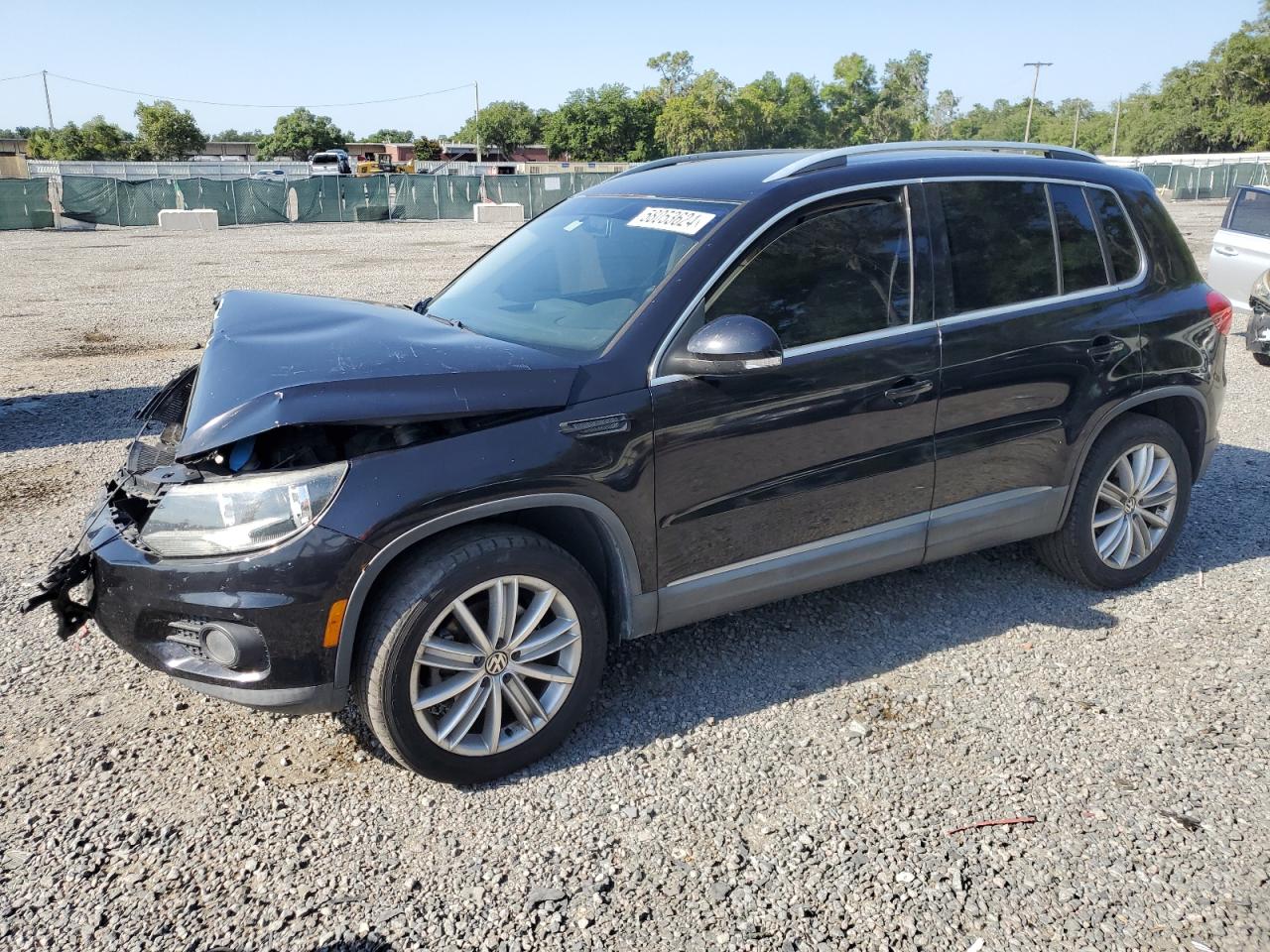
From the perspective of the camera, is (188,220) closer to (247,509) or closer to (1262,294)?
(1262,294)

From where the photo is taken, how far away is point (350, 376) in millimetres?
2941

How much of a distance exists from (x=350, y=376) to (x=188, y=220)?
32.4 m

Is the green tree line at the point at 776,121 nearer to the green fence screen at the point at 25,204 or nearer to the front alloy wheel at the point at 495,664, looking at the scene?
the green fence screen at the point at 25,204

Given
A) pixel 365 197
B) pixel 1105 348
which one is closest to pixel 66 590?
pixel 1105 348

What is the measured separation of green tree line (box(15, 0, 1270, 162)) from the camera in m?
84.1

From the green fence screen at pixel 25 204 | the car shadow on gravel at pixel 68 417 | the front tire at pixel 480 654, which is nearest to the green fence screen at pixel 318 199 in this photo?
the green fence screen at pixel 25 204

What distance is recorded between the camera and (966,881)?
9.06ft

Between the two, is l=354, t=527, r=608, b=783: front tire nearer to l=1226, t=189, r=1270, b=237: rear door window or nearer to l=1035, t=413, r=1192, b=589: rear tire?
l=1035, t=413, r=1192, b=589: rear tire

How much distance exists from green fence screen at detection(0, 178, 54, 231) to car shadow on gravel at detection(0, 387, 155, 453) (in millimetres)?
26823

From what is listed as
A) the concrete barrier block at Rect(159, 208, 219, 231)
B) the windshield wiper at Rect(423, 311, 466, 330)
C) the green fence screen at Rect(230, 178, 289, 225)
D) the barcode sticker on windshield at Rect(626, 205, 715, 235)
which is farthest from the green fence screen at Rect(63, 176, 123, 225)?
the barcode sticker on windshield at Rect(626, 205, 715, 235)

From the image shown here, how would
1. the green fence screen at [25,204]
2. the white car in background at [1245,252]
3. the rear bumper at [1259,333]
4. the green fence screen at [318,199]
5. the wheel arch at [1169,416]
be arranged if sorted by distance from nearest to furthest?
the wheel arch at [1169,416]
the rear bumper at [1259,333]
the white car in background at [1245,252]
the green fence screen at [25,204]
the green fence screen at [318,199]

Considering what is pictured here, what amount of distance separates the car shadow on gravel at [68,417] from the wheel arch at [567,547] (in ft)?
16.7

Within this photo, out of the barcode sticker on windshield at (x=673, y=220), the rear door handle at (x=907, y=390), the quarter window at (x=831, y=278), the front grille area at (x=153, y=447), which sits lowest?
the front grille area at (x=153, y=447)

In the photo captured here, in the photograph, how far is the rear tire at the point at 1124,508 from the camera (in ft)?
14.4
